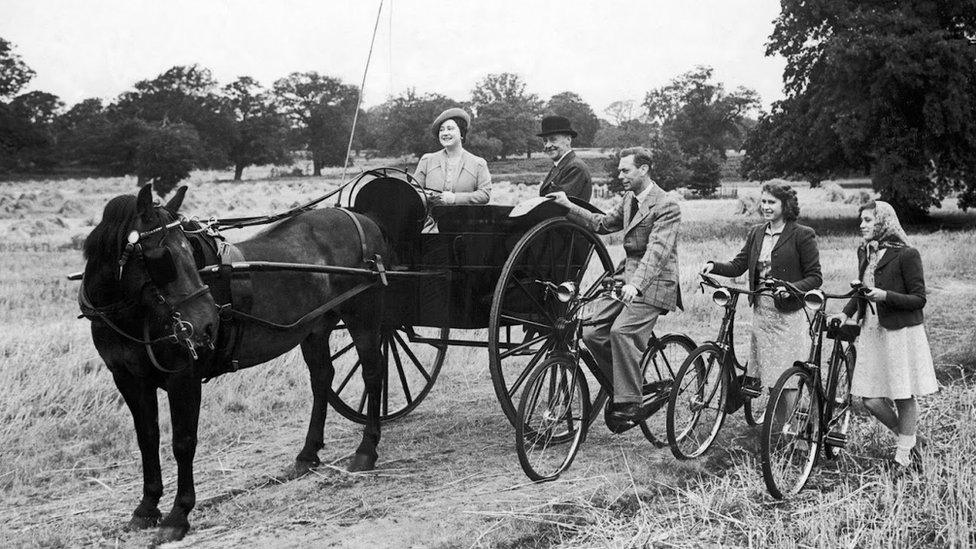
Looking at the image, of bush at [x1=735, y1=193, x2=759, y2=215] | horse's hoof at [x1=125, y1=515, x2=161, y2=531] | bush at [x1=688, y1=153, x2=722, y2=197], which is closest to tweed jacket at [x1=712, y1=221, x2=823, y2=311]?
horse's hoof at [x1=125, y1=515, x2=161, y2=531]

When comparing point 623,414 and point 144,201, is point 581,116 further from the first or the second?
point 144,201

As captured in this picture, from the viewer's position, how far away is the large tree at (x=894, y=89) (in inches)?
978

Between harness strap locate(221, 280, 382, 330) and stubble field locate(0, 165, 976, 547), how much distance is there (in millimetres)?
1099

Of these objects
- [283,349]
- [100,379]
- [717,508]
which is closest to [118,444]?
[100,379]

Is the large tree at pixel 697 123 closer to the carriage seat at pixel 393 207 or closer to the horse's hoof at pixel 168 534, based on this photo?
the carriage seat at pixel 393 207

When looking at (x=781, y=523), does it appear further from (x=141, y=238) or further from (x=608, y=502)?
(x=141, y=238)

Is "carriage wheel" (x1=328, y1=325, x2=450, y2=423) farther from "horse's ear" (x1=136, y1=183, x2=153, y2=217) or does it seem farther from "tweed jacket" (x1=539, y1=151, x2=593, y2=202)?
"horse's ear" (x1=136, y1=183, x2=153, y2=217)

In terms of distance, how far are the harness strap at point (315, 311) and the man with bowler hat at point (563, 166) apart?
1624 millimetres

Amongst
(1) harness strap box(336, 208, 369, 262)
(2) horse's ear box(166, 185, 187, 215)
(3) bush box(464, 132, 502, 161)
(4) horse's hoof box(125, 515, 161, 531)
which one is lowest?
(4) horse's hoof box(125, 515, 161, 531)

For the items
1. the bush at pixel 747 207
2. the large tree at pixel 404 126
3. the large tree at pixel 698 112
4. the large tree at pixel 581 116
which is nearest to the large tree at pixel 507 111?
the large tree at pixel 404 126

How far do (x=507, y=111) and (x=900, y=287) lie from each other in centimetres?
1770

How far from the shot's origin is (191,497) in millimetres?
4883

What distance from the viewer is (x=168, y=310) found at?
179 inches

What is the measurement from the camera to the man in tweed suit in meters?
5.73
